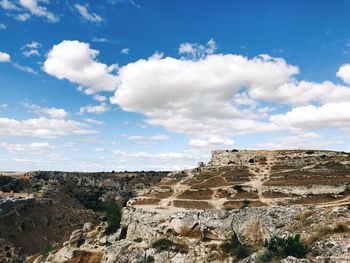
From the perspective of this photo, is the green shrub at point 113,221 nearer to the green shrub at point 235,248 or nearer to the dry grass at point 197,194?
the dry grass at point 197,194

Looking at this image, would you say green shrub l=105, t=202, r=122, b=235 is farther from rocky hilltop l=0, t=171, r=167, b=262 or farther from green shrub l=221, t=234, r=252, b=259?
rocky hilltop l=0, t=171, r=167, b=262

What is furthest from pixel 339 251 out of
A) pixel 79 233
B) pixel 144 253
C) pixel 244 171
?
pixel 244 171

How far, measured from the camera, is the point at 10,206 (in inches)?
5768

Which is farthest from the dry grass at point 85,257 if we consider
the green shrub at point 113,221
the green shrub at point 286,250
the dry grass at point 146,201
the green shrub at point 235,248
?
the green shrub at point 286,250

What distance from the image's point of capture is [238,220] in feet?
187

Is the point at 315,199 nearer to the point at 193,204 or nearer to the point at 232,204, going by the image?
the point at 232,204

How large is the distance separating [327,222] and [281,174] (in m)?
63.6

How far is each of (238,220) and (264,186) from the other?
33.5 m

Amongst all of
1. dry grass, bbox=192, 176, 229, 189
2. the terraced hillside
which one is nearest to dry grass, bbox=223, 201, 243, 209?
the terraced hillside

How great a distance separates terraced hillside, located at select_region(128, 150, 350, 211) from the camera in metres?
76.8

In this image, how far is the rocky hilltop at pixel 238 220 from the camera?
36.3 metres

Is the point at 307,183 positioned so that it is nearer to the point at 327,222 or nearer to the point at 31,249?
the point at 327,222

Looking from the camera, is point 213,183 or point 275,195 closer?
point 275,195

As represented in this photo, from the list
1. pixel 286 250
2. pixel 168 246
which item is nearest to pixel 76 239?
pixel 168 246
